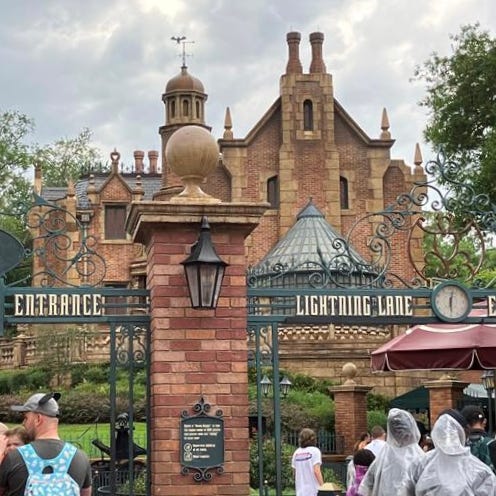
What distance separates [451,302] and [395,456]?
3.01 metres

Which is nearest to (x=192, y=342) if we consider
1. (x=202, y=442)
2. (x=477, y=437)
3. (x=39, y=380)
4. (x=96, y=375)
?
(x=202, y=442)

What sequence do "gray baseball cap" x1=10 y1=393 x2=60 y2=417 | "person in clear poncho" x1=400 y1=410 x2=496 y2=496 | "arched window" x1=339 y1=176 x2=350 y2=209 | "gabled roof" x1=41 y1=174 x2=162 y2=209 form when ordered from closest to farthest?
"gray baseball cap" x1=10 y1=393 x2=60 y2=417 < "person in clear poncho" x1=400 y1=410 x2=496 y2=496 < "arched window" x1=339 y1=176 x2=350 y2=209 < "gabled roof" x1=41 y1=174 x2=162 y2=209

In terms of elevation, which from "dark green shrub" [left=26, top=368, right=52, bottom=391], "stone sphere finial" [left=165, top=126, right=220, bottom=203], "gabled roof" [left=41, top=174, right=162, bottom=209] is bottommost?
"dark green shrub" [left=26, top=368, right=52, bottom=391]

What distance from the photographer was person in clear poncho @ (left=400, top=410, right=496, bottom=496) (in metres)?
6.53

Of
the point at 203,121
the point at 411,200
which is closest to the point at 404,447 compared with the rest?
the point at 411,200

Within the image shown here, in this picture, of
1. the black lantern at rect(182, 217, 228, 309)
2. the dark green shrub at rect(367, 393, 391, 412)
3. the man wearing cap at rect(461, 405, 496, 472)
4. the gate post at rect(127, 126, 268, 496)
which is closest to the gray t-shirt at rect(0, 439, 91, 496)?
the gate post at rect(127, 126, 268, 496)

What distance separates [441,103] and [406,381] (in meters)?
8.29

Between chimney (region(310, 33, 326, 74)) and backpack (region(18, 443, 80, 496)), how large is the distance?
38.1 meters

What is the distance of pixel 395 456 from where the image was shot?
715cm

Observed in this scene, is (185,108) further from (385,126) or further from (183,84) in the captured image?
(385,126)

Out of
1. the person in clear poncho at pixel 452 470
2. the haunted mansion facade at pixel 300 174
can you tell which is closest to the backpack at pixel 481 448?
the person in clear poncho at pixel 452 470

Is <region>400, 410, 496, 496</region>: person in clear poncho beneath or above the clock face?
beneath

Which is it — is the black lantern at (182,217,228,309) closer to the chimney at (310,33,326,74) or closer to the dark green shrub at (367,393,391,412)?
the dark green shrub at (367,393,391,412)

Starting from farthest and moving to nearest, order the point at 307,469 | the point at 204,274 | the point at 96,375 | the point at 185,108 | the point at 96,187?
the point at 96,187 → the point at 185,108 → the point at 96,375 → the point at 307,469 → the point at 204,274
